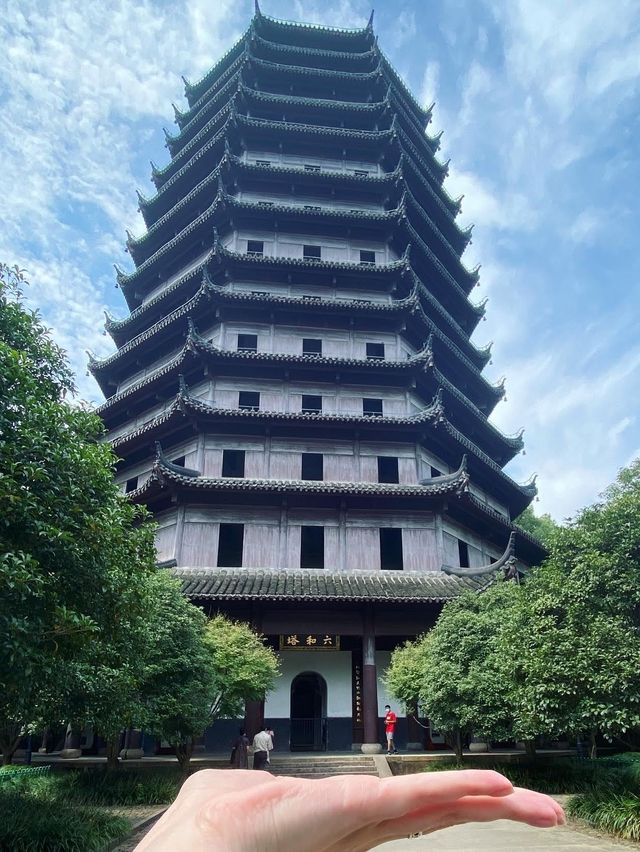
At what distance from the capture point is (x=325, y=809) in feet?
3.36

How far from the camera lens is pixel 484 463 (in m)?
25.7

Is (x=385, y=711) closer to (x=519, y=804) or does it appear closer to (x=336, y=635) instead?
(x=336, y=635)

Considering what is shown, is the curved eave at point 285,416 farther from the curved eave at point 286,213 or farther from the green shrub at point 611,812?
the green shrub at point 611,812

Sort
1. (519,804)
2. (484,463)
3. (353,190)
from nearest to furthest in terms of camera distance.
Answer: (519,804) → (484,463) → (353,190)

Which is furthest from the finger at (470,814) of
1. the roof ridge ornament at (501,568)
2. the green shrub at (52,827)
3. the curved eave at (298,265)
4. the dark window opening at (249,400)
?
the curved eave at (298,265)

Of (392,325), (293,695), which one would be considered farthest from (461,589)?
(392,325)

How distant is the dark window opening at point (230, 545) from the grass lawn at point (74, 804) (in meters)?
7.22

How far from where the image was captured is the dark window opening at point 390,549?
69.8 feet

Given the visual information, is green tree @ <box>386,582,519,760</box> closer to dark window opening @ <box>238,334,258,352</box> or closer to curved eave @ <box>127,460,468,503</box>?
curved eave @ <box>127,460,468,503</box>

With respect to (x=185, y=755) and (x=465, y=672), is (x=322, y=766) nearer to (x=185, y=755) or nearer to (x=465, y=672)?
(x=185, y=755)

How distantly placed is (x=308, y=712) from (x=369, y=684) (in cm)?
337

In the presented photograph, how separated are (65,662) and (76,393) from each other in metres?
4.17

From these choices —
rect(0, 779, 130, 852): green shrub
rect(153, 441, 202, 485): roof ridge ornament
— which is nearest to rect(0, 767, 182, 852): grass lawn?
rect(0, 779, 130, 852): green shrub

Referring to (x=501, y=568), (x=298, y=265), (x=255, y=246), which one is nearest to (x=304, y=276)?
(x=298, y=265)
